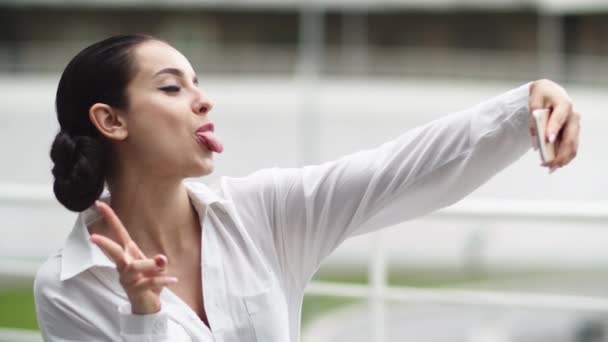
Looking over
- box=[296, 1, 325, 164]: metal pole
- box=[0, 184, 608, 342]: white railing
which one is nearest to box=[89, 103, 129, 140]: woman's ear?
box=[0, 184, 608, 342]: white railing

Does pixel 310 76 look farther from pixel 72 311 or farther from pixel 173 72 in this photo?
pixel 72 311

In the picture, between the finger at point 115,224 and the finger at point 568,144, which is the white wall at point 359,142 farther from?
the finger at point 568,144

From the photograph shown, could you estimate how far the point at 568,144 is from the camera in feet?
3.70

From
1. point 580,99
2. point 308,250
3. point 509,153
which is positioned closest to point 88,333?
point 308,250

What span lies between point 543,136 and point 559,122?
0.10 feet

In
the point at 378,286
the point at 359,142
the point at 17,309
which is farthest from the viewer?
the point at 359,142

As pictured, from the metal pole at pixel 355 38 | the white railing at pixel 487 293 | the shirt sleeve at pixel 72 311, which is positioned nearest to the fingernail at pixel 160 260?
the shirt sleeve at pixel 72 311

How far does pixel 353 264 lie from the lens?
15.1 metres

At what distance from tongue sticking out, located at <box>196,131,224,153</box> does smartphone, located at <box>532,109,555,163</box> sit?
46 cm

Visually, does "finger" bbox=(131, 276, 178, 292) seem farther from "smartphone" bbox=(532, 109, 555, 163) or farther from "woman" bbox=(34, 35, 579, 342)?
"smartphone" bbox=(532, 109, 555, 163)

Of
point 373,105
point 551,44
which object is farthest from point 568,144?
point 551,44

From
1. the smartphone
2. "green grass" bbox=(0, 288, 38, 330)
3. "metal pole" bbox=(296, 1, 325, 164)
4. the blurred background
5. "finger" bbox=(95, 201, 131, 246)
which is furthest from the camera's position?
"metal pole" bbox=(296, 1, 325, 164)

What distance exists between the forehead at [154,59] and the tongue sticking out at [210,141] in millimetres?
105

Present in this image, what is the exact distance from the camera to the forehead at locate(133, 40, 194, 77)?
1.36 m
